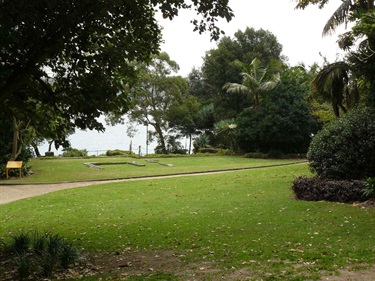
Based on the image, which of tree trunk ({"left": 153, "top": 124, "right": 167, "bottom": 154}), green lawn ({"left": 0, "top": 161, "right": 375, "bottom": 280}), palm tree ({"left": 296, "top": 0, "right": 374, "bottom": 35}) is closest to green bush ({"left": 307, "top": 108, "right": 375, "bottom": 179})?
green lawn ({"left": 0, "top": 161, "right": 375, "bottom": 280})

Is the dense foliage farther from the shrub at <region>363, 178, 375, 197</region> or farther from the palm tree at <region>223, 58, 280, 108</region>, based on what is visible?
the shrub at <region>363, 178, 375, 197</region>

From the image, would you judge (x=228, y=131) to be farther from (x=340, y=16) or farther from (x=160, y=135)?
(x=340, y=16)

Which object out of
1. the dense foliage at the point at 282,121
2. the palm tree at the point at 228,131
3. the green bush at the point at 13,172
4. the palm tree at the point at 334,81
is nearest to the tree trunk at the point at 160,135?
the palm tree at the point at 228,131

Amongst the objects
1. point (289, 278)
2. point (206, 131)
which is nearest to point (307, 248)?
point (289, 278)

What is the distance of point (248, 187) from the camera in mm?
14781

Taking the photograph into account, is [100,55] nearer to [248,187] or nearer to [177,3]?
[177,3]

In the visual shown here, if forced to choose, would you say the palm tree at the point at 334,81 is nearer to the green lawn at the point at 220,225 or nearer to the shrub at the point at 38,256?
the green lawn at the point at 220,225

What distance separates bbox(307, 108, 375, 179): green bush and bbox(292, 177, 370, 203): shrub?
1.68 feet

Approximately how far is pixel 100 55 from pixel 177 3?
1738mm

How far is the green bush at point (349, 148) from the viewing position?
11477 millimetres

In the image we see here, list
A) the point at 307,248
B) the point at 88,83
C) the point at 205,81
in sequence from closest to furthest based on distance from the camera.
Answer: the point at 307,248, the point at 88,83, the point at 205,81

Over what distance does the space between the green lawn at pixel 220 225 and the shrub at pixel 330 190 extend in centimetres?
46

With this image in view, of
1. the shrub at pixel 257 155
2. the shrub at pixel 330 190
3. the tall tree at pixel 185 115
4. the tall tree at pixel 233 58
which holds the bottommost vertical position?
the shrub at pixel 330 190

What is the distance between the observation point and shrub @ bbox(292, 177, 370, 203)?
413 inches
